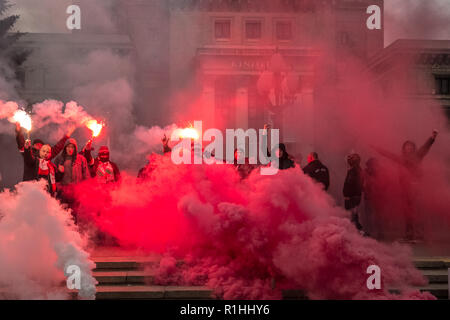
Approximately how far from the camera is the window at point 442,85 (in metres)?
23.2

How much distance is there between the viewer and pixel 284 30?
91.4 feet

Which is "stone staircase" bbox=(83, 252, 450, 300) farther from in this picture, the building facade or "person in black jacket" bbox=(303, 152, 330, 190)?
the building facade

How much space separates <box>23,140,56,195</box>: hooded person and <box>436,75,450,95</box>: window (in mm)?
20473

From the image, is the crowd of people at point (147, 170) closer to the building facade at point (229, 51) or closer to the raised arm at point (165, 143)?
the raised arm at point (165, 143)

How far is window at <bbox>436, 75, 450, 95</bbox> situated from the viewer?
23188 millimetres

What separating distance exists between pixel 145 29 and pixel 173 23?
8.32ft

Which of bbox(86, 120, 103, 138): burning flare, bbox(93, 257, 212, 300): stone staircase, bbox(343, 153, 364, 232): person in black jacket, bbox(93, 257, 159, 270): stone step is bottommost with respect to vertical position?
bbox(93, 257, 212, 300): stone staircase

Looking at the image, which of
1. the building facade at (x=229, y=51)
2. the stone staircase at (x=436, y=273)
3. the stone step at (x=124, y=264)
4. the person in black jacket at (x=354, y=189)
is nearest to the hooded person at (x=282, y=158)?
the person in black jacket at (x=354, y=189)

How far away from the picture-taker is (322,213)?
660 cm

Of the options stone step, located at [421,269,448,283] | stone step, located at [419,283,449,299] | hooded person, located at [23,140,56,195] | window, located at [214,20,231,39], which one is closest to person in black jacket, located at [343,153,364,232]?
stone step, located at [421,269,448,283]

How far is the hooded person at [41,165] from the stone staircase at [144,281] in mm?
1966
